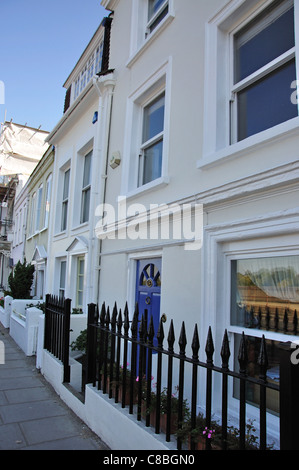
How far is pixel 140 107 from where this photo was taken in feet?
20.2

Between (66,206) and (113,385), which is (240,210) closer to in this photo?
(113,385)

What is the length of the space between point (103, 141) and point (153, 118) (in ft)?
4.72

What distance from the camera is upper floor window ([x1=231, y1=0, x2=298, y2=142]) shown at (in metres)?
3.48

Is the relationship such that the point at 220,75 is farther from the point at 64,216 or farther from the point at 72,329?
the point at 64,216

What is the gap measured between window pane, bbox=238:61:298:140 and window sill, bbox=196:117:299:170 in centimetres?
36

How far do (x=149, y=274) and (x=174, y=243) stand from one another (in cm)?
107

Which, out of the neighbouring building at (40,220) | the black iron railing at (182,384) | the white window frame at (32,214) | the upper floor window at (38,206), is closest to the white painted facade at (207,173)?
the black iron railing at (182,384)

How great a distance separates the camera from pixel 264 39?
379 cm

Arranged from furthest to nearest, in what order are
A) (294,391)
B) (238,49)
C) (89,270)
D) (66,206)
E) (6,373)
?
(66,206) → (89,270) → (6,373) → (238,49) → (294,391)

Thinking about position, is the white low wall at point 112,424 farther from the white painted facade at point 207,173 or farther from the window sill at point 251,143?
the window sill at point 251,143

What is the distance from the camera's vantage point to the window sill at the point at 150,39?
17.1 feet

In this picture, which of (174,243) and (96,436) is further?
(174,243)

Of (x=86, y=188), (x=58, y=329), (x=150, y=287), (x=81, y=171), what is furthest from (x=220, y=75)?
(x=81, y=171)
